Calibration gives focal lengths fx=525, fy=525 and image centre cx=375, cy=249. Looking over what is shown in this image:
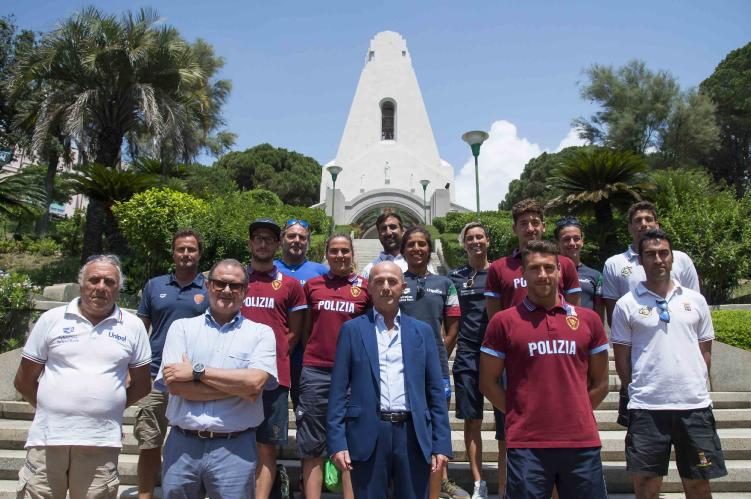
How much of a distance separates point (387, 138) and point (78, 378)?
32.1 m

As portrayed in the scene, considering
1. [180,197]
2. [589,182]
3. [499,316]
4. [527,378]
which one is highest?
[589,182]

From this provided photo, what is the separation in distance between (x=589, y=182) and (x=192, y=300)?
11.9 metres

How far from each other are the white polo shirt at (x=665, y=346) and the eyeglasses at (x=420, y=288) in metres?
1.24

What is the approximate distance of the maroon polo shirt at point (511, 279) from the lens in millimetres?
3428

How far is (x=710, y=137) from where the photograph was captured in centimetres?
2452

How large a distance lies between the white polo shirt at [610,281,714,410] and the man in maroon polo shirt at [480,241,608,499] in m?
0.52

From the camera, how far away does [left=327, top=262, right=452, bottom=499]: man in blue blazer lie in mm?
2588

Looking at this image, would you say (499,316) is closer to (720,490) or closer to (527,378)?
(527,378)

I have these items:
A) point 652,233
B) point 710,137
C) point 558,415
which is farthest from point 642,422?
point 710,137

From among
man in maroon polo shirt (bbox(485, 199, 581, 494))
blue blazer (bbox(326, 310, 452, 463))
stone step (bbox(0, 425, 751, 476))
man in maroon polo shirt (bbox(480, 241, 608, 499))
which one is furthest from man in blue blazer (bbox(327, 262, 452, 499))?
stone step (bbox(0, 425, 751, 476))

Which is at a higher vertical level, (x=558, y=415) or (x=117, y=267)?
(x=117, y=267)

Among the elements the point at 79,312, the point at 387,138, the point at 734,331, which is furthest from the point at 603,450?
the point at 387,138

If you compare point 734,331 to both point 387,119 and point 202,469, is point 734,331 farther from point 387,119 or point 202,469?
point 387,119

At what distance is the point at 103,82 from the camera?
495 inches
